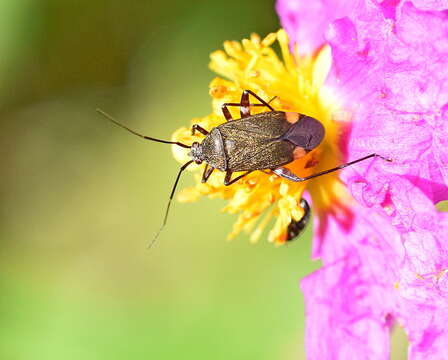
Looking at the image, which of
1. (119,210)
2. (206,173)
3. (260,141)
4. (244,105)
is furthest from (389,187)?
Result: (119,210)

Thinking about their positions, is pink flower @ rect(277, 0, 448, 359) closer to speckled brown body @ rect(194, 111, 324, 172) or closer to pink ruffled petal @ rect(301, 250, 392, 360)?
pink ruffled petal @ rect(301, 250, 392, 360)

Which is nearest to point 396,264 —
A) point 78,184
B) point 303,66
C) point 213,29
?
point 303,66

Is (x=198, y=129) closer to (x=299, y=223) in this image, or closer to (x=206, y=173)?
(x=206, y=173)

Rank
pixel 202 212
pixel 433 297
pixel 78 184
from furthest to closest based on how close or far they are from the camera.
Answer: pixel 78 184 → pixel 202 212 → pixel 433 297

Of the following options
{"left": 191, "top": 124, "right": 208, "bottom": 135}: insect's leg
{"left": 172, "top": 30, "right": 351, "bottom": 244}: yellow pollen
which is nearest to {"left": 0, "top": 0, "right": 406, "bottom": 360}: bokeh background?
{"left": 172, "top": 30, "right": 351, "bottom": 244}: yellow pollen

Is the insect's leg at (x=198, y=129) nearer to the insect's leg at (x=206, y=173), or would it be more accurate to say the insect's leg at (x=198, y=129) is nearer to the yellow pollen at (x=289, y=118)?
the yellow pollen at (x=289, y=118)

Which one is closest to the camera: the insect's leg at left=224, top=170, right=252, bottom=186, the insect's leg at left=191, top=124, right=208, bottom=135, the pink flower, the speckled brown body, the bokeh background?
the pink flower

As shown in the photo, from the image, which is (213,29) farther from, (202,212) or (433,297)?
(433,297)
